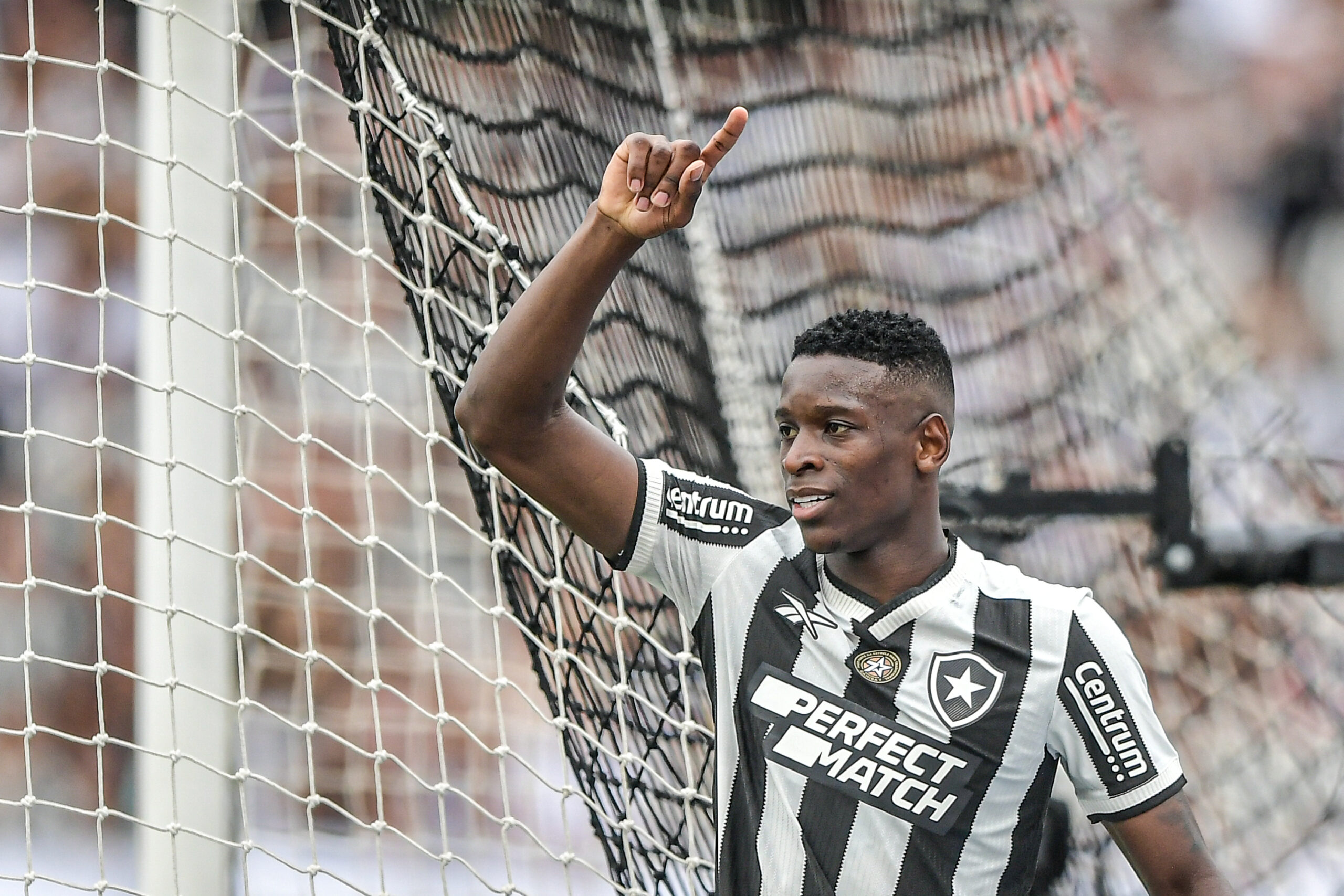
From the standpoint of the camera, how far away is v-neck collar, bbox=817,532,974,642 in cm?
140

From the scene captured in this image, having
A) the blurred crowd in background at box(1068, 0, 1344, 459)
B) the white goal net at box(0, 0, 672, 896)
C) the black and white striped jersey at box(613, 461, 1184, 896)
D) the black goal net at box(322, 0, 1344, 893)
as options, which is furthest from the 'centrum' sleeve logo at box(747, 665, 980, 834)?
the blurred crowd in background at box(1068, 0, 1344, 459)

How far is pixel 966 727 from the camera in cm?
136

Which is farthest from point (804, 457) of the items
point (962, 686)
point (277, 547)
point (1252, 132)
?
point (1252, 132)

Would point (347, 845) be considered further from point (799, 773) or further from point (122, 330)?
point (799, 773)

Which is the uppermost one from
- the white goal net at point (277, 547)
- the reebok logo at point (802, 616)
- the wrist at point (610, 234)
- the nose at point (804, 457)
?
the wrist at point (610, 234)

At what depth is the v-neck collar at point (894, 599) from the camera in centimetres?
140

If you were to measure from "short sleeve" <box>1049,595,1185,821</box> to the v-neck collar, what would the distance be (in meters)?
0.12

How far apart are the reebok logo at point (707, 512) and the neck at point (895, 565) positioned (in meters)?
0.11

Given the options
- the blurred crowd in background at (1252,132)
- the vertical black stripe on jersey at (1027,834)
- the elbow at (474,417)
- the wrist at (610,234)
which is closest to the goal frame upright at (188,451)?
the elbow at (474,417)

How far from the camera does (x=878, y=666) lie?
1.39 m

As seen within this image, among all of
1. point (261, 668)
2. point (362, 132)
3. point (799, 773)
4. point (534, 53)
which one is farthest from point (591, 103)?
point (261, 668)

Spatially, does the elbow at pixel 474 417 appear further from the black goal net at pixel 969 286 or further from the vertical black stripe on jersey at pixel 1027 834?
the black goal net at pixel 969 286

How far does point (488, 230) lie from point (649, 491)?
0.59m

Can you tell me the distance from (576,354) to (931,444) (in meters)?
0.35
